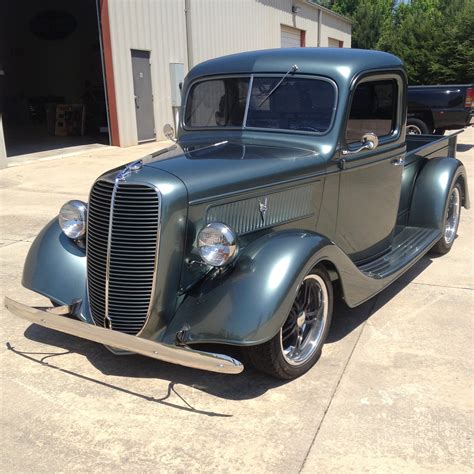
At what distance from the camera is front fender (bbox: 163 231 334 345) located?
8.39 feet

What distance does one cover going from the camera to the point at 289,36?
20.8 meters

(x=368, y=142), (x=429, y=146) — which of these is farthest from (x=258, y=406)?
(x=429, y=146)

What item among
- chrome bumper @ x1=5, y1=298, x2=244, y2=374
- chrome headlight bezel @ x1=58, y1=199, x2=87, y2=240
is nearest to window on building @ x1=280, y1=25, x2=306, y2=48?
chrome headlight bezel @ x1=58, y1=199, x2=87, y2=240

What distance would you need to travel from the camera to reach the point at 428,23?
25312 millimetres

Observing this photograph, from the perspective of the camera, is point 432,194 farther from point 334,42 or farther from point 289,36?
point 334,42

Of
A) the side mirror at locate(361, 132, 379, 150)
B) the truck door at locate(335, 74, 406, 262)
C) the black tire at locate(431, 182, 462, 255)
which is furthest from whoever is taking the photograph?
the black tire at locate(431, 182, 462, 255)

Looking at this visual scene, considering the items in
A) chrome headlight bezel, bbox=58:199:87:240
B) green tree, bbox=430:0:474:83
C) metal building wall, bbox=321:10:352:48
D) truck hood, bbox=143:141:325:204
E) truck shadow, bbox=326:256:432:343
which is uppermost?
metal building wall, bbox=321:10:352:48

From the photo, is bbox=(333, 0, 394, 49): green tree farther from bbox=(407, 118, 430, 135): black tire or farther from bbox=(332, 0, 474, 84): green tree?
bbox=(407, 118, 430, 135): black tire

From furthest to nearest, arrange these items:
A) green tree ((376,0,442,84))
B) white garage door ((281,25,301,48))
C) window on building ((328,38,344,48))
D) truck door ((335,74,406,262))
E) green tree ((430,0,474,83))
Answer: window on building ((328,38,344,48)) < green tree ((376,0,442,84)) < green tree ((430,0,474,83)) < white garage door ((281,25,301,48)) < truck door ((335,74,406,262))

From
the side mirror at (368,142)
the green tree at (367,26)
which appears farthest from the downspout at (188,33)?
the green tree at (367,26)

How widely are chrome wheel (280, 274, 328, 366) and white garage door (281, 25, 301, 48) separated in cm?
1852

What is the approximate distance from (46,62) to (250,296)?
18.1 m

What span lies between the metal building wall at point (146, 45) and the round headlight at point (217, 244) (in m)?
10.4

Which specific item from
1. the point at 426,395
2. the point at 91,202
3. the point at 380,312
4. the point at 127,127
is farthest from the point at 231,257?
the point at 127,127
